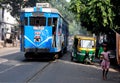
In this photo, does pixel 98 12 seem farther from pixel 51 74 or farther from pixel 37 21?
pixel 51 74

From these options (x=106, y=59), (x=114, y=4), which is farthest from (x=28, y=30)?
(x=106, y=59)

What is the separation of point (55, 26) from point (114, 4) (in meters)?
5.07

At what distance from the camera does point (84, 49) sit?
33625mm

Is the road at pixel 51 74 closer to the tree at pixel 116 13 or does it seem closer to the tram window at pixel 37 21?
the tram window at pixel 37 21


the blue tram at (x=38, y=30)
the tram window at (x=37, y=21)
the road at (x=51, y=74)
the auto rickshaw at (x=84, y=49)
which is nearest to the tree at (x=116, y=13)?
the auto rickshaw at (x=84, y=49)

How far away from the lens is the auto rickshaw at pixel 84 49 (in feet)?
110

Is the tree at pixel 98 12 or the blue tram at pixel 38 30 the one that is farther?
the blue tram at pixel 38 30

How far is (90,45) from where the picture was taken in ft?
112

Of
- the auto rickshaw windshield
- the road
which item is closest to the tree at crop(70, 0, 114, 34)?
the auto rickshaw windshield

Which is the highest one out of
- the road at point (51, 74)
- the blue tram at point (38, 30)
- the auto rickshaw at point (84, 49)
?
the blue tram at point (38, 30)

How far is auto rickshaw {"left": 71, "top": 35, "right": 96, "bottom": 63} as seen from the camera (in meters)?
33.4

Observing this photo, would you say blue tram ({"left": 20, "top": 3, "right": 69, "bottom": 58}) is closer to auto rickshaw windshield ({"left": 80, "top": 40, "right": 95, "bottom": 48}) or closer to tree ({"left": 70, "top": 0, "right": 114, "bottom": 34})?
auto rickshaw windshield ({"left": 80, "top": 40, "right": 95, "bottom": 48})

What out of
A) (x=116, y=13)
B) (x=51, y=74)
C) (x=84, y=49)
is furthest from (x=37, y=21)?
(x=51, y=74)

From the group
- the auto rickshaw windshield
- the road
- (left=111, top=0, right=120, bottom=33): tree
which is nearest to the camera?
the road
